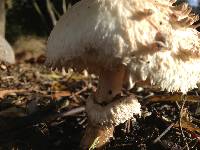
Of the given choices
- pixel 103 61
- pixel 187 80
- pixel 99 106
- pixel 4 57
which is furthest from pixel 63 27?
pixel 4 57

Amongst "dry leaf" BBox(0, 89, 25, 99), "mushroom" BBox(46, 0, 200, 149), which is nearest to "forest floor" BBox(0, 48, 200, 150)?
"dry leaf" BBox(0, 89, 25, 99)

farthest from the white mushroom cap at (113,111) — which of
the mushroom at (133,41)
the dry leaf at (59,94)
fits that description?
the dry leaf at (59,94)

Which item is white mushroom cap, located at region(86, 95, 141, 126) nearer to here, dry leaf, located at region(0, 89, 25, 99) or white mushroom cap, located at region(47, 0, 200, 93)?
white mushroom cap, located at region(47, 0, 200, 93)

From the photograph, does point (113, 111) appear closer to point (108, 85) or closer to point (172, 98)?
point (108, 85)

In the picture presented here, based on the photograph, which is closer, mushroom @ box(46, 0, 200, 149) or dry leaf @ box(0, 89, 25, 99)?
mushroom @ box(46, 0, 200, 149)

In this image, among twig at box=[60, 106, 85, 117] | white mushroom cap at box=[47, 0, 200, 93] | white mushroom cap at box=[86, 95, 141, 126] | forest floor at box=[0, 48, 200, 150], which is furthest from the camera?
twig at box=[60, 106, 85, 117]

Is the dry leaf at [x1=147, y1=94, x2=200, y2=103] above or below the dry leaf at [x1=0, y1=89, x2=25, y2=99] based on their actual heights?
below

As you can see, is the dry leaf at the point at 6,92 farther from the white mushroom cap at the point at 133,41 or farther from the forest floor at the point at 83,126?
the white mushroom cap at the point at 133,41

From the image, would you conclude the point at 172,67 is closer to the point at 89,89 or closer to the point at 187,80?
the point at 187,80
